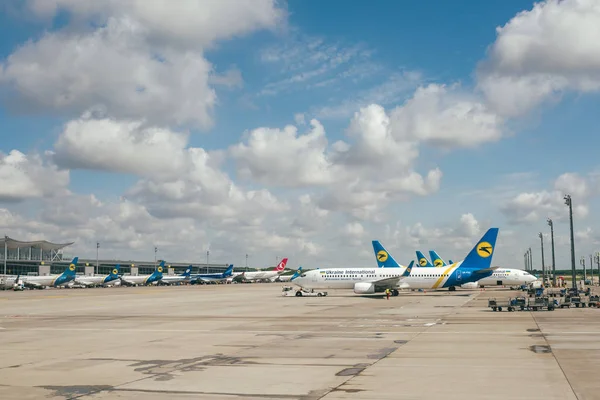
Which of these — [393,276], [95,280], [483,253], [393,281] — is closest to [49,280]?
[95,280]

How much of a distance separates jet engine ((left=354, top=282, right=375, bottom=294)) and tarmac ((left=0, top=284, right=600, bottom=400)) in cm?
3624

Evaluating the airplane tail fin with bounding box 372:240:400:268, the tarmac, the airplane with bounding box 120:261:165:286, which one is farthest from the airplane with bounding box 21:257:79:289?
the tarmac

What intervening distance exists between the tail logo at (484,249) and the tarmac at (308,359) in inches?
1676

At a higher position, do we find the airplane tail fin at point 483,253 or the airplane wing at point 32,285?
the airplane tail fin at point 483,253

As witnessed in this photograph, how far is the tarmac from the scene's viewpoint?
55.5 feet

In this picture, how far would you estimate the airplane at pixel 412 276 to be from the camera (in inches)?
3145

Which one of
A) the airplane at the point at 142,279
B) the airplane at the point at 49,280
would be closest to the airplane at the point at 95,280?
the airplane at the point at 142,279

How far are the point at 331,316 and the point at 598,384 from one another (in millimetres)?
29521

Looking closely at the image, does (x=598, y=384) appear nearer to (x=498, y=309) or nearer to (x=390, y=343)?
(x=390, y=343)

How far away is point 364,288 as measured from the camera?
7694 centimetres

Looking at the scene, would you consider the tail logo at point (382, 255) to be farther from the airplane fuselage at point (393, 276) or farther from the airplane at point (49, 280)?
the airplane at point (49, 280)

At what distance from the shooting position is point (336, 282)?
267 feet

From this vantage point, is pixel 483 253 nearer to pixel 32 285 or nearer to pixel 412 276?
pixel 412 276

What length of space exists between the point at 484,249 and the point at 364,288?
18.9 meters
